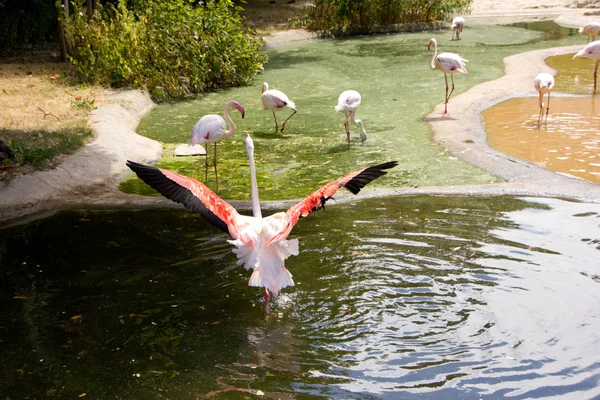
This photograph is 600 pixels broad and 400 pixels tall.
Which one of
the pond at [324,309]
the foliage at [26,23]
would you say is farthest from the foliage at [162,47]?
the pond at [324,309]

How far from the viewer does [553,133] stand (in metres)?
8.95

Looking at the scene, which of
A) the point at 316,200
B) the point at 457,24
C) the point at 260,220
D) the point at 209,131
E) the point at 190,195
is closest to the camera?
the point at 316,200

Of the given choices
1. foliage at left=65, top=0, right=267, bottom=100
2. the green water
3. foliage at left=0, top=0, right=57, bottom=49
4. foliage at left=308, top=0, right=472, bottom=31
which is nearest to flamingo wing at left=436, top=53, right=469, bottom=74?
the green water

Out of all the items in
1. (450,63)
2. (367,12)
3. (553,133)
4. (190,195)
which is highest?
(367,12)

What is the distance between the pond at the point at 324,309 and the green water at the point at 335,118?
4.23ft

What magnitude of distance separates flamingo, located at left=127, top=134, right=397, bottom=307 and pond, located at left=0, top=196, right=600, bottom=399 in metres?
0.32

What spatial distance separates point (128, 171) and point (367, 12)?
46.6 ft

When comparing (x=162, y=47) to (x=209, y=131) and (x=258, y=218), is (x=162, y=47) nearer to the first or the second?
(x=209, y=131)

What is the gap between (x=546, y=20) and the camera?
74.2 ft

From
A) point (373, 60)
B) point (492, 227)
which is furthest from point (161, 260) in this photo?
point (373, 60)

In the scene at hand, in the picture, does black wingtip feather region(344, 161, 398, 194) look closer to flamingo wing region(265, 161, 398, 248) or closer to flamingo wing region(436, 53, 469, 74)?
flamingo wing region(265, 161, 398, 248)

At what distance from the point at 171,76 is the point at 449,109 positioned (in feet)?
17.0

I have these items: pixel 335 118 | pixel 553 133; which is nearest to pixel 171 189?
pixel 335 118

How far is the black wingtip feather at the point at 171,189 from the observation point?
173 inches
